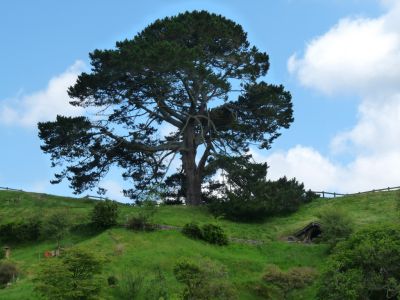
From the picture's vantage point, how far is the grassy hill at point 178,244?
47.3 m

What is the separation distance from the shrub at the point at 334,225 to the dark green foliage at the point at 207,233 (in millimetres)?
8336

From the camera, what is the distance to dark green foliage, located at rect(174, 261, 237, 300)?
40.6m

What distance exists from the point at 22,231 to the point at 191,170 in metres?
21.5

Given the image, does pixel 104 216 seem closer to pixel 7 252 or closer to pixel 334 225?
pixel 7 252

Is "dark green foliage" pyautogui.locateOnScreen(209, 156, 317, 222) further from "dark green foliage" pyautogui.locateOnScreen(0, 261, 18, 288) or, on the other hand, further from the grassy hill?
"dark green foliage" pyautogui.locateOnScreen(0, 261, 18, 288)

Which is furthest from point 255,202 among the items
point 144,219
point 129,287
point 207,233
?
point 129,287

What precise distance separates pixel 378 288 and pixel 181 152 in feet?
117

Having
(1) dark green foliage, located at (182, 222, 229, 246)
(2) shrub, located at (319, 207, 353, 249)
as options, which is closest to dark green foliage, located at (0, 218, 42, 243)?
(1) dark green foliage, located at (182, 222, 229, 246)

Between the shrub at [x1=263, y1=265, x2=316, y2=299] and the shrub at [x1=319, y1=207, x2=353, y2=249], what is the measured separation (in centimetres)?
978

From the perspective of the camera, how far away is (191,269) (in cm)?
4172

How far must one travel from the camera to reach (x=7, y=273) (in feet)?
154

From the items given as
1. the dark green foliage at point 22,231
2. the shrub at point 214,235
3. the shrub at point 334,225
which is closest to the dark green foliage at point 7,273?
the dark green foliage at point 22,231

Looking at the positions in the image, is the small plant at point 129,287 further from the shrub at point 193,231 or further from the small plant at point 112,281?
the shrub at point 193,231

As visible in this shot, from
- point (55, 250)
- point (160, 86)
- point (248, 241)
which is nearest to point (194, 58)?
point (160, 86)
